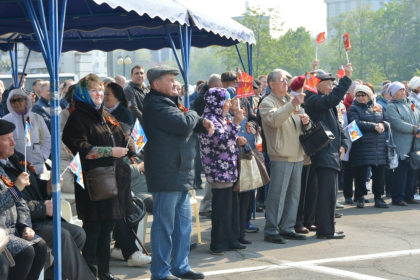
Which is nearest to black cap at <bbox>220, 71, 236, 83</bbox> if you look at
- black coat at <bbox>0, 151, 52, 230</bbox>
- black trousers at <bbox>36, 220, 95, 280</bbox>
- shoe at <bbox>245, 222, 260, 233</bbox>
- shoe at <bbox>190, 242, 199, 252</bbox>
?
shoe at <bbox>245, 222, 260, 233</bbox>

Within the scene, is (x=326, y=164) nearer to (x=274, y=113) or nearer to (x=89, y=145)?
(x=274, y=113)

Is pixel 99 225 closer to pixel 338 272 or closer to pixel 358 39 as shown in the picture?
pixel 338 272

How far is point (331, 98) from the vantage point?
7.58 m

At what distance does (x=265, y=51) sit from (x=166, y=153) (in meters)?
39.7

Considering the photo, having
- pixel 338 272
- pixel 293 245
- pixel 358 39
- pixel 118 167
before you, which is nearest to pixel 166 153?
pixel 118 167

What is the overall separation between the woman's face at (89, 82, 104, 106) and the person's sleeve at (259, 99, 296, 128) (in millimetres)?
2460

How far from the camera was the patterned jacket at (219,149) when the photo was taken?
22.0 feet

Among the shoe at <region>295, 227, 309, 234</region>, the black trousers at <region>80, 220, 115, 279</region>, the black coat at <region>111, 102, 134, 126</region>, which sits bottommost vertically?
the shoe at <region>295, 227, 309, 234</region>

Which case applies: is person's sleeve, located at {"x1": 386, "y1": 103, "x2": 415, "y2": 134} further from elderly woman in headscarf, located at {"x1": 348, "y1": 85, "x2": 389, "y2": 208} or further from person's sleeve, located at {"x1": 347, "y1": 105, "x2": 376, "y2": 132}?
person's sleeve, located at {"x1": 347, "y1": 105, "x2": 376, "y2": 132}

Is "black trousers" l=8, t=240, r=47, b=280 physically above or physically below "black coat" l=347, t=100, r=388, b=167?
below

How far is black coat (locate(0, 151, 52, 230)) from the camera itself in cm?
518

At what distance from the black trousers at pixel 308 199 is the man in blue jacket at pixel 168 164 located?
2669mm

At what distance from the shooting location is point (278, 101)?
7652mm

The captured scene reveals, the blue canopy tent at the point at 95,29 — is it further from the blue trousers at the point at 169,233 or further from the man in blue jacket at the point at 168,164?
the blue trousers at the point at 169,233
